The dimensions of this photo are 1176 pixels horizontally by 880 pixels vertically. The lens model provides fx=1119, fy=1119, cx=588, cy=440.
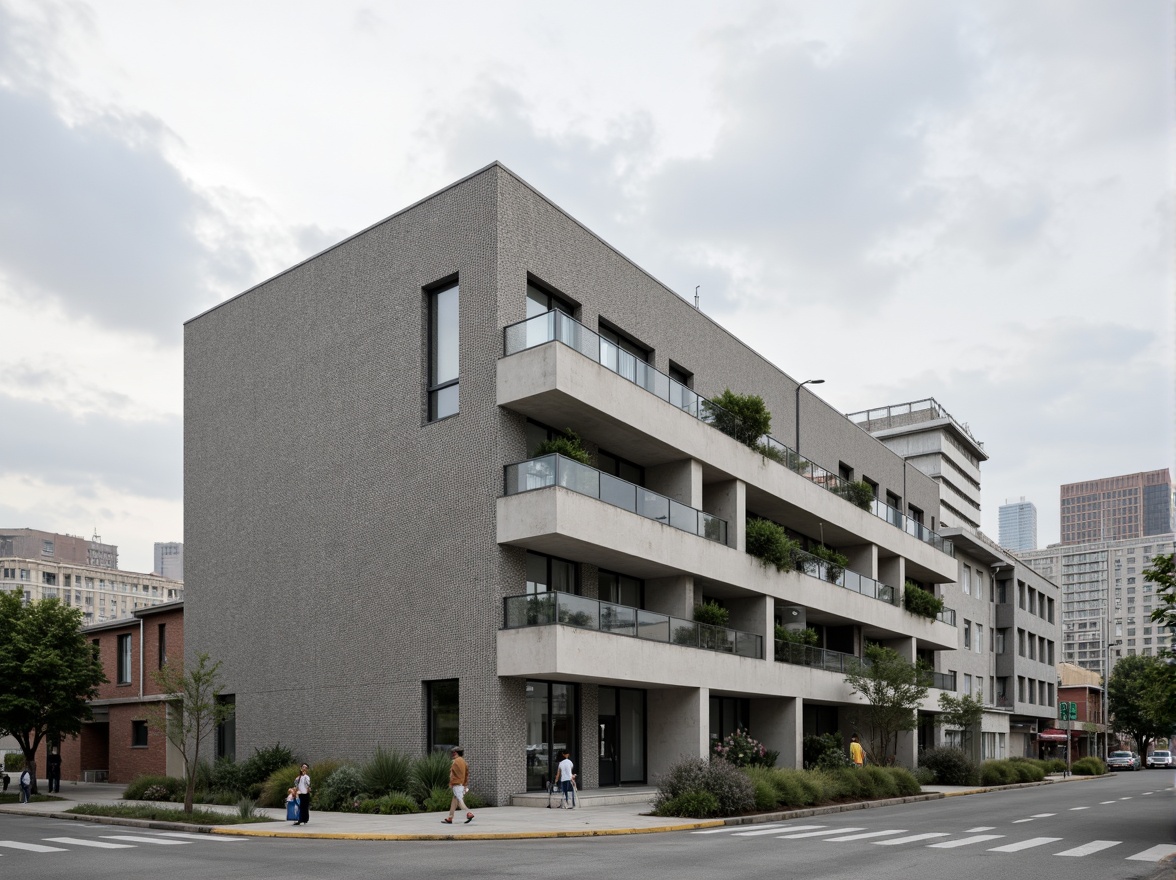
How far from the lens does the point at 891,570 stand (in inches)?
2052

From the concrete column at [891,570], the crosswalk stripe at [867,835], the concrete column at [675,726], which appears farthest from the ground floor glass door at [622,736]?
the concrete column at [891,570]

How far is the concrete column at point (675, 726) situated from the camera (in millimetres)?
33094

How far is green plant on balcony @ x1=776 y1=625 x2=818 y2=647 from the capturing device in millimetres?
39969

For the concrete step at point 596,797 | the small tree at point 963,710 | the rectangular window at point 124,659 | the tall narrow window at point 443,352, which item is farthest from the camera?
the small tree at point 963,710

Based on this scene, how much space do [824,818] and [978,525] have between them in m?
103

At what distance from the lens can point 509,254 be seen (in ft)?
98.9

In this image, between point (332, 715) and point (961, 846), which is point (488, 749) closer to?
point (332, 715)

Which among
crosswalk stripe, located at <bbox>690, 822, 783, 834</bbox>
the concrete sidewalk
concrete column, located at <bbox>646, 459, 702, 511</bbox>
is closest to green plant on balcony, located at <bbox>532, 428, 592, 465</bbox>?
concrete column, located at <bbox>646, 459, 702, 511</bbox>

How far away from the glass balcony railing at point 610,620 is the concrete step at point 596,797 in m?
4.12

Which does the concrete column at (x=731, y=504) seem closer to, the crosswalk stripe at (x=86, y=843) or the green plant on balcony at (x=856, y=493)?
the green plant on balcony at (x=856, y=493)

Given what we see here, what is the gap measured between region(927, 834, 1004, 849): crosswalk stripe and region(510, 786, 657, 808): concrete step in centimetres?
976

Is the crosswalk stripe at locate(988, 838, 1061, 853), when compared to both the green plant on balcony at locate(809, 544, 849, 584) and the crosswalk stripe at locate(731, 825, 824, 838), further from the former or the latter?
the green plant on balcony at locate(809, 544, 849, 584)

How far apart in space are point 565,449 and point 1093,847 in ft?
50.6

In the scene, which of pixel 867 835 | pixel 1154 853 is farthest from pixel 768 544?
pixel 1154 853
